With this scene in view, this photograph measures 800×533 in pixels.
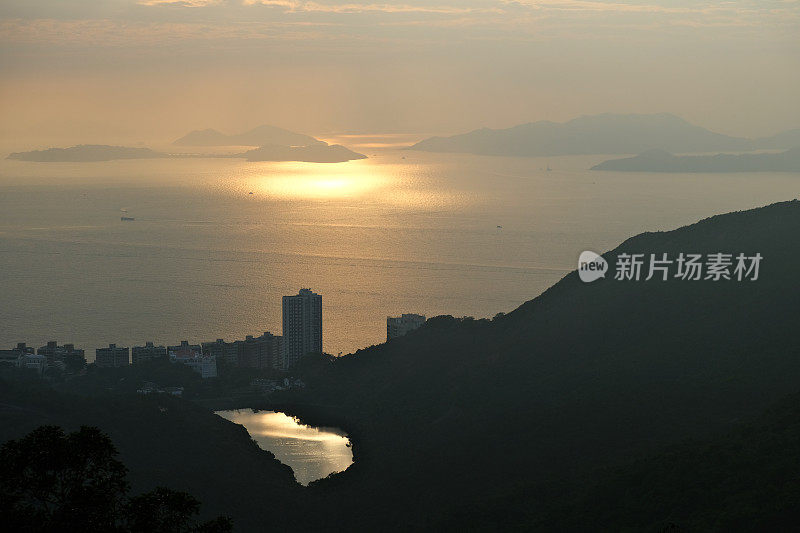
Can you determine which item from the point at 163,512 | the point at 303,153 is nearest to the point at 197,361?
the point at 163,512

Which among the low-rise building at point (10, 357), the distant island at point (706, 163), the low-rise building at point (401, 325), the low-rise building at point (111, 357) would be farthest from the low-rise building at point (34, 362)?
the distant island at point (706, 163)

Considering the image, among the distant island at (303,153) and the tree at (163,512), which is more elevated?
the distant island at (303,153)

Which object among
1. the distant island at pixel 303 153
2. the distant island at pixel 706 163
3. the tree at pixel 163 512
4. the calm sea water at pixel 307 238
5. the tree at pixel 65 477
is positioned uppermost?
the distant island at pixel 303 153

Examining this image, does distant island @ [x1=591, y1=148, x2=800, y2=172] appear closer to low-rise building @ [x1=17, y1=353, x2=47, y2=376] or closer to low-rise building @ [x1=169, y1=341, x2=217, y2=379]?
low-rise building @ [x1=169, y1=341, x2=217, y2=379]

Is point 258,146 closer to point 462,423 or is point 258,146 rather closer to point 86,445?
point 462,423

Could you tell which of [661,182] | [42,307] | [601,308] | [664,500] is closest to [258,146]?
[661,182]

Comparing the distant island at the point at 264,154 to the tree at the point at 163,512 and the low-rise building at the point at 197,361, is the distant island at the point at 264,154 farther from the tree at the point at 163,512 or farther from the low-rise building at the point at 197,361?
the tree at the point at 163,512

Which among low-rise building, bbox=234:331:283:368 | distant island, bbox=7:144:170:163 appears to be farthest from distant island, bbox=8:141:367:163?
low-rise building, bbox=234:331:283:368

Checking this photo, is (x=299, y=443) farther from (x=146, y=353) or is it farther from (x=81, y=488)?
(x=81, y=488)
